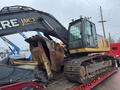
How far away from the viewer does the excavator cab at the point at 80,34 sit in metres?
12.3

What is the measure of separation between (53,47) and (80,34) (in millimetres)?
1346

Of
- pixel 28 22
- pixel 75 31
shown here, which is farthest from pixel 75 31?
pixel 28 22

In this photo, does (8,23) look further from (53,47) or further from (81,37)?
(81,37)

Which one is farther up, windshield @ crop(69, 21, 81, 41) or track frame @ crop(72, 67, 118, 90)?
windshield @ crop(69, 21, 81, 41)

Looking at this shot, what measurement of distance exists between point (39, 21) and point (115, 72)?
27.7 feet

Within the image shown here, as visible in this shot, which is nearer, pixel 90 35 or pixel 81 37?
pixel 81 37

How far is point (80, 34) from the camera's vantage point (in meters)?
12.4

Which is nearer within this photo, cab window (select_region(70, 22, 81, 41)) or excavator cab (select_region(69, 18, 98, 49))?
excavator cab (select_region(69, 18, 98, 49))

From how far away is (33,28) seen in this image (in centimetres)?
1022

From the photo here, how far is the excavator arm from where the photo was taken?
29.3ft

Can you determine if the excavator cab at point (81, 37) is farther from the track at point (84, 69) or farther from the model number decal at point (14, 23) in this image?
the model number decal at point (14, 23)

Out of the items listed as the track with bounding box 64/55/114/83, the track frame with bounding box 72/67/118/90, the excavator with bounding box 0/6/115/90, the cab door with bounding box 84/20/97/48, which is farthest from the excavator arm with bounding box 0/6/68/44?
the track frame with bounding box 72/67/118/90

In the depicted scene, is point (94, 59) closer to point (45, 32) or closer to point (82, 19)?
point (82, 19)

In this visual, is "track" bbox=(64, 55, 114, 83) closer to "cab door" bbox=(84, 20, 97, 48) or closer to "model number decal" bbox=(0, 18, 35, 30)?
"cab door" bbox=(84, 20, 97, 48)
